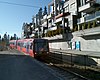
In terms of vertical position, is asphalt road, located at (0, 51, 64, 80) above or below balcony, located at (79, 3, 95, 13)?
below

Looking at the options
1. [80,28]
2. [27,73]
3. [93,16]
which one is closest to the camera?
[27,73]

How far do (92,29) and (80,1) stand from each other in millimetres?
16039

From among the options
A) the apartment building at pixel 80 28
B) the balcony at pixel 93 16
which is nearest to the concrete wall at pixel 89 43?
the apartment building at pixel 80 28

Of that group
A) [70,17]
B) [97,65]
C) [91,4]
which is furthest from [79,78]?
[70,17]

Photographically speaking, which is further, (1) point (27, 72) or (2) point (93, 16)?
(2) point (93, 16)

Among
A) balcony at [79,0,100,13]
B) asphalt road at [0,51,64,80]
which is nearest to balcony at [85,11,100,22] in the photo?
balcony at [79,0,100,13]

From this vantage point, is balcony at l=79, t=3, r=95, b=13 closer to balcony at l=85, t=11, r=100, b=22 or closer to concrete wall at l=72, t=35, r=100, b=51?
balcony at l=85, t=11, r=100, b=22

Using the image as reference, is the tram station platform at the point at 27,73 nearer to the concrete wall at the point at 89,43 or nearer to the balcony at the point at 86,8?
the concrete wall at the point at 89,43

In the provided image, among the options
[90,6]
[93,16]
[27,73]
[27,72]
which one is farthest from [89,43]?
[27,73]

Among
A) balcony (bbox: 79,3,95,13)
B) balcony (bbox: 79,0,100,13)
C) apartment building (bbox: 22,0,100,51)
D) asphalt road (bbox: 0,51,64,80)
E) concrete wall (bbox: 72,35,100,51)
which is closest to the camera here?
asphalt road (bbox: 0,51,64,80)

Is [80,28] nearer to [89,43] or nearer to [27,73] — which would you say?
[89,43]

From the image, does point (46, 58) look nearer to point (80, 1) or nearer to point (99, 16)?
point (99, 16)

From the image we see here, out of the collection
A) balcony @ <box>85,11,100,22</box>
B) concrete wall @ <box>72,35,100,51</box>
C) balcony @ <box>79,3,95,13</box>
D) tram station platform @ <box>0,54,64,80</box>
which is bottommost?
tram station platform @ <box>0,54,64,80</box>

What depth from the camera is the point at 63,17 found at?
56.0 metres
